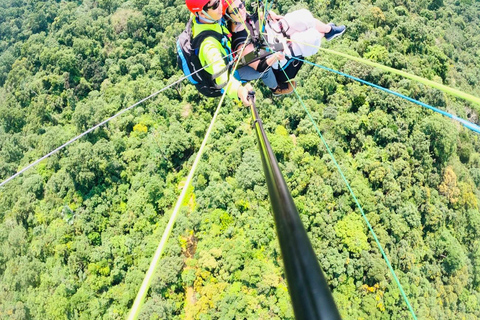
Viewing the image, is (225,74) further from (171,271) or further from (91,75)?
(91,75)

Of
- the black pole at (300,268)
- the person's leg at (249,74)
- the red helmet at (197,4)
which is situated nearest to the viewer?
the black pole at (300,268)

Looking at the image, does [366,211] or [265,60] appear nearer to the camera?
[265,60]

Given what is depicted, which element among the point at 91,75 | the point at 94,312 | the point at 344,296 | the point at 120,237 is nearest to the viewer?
the point at 344,296

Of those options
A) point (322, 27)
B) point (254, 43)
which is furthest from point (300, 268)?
point (322, 27)

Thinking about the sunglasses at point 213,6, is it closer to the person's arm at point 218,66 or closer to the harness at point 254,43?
the person's arm at point 218,66

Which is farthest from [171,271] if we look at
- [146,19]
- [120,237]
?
[146,19]

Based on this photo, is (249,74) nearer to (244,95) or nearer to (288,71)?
(288,71)

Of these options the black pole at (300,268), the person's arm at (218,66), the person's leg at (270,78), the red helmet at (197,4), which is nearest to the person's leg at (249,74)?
the person's leg at (270,78)

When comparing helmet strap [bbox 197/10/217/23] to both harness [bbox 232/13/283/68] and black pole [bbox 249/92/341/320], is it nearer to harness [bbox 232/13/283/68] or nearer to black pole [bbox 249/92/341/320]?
harness [bbox 232/13/283/68]
